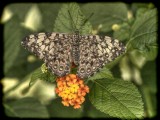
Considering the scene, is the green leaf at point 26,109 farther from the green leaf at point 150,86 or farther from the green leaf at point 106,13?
the green leaf at point 150,86

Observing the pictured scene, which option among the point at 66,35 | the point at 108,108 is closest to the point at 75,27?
the point at 66,35

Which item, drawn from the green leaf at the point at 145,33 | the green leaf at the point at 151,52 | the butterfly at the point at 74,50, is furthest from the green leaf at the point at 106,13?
the butterfly at the point at 74,50

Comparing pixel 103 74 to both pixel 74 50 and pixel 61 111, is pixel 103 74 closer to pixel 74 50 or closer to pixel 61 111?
pixel 74 50

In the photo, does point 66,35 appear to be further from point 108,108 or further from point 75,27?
point 108,108

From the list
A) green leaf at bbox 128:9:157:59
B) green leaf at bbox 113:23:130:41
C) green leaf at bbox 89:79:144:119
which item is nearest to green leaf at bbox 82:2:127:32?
green leaf at bbox 113:23:130:41

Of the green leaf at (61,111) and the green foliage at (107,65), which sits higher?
the green foliage at (107,65)

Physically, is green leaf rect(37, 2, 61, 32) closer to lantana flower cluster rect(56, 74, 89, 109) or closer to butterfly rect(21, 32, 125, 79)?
butterfly rect(21, 32, 125, 79)
